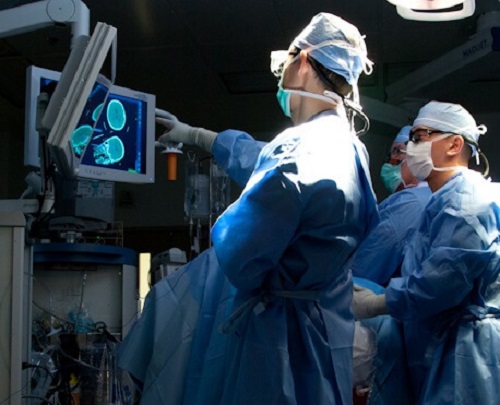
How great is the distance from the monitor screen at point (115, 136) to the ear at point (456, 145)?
1.25m

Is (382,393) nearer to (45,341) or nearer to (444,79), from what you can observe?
(45,341)

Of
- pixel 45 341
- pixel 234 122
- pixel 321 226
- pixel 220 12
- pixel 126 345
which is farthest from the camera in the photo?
pixel 234 122

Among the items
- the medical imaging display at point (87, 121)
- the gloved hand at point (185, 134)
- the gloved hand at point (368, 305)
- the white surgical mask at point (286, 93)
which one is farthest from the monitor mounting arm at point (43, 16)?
the gloved hand at point (368, 305)


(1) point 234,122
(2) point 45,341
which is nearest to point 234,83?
(1) point 234,122

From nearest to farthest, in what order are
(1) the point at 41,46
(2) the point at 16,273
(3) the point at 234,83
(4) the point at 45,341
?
(2) the point at 16,273
(4) the point at 45,341
(1) the point at 41,46
(3) the point at 234,83

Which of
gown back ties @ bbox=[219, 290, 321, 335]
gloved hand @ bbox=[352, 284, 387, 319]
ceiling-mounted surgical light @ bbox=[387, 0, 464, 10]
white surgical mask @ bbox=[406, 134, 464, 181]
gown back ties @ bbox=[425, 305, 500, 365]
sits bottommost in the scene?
gown back ties @ bbox=[425, 305, 500, 365]

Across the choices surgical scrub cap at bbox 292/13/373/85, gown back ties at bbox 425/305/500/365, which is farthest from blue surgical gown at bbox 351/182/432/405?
surgical scrub cap at bbox 292/13/373/85

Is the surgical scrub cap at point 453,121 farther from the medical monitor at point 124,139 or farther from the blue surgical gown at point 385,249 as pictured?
the medical monitor at point 124,139

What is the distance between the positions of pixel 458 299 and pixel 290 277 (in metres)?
0.87

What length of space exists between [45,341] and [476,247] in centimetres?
163

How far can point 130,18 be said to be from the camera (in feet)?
17.3

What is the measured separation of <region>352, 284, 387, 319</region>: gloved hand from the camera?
2467mm

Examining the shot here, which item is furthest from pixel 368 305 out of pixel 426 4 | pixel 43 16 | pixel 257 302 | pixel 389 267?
pixel 43 16

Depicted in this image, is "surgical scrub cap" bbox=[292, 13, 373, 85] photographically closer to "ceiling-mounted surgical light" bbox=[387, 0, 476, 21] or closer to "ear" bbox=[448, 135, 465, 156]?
"ceiling-mounted surgical light" bbox=[387, 0, 476, 21]
